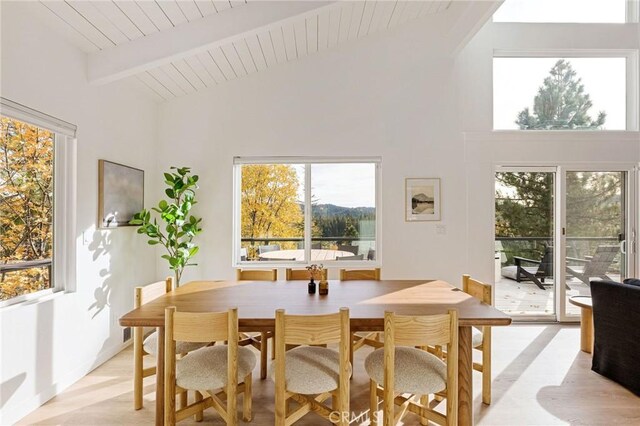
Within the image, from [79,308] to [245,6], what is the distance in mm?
2899

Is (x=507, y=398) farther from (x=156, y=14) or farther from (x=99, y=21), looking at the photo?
(x=99, y=21)

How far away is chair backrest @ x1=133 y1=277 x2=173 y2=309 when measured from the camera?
84.7 inches

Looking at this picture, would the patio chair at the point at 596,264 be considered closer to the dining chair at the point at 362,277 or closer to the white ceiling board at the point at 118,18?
the dining chair at the point at 362,277

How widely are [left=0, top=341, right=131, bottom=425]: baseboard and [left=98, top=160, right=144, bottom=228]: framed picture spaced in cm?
122

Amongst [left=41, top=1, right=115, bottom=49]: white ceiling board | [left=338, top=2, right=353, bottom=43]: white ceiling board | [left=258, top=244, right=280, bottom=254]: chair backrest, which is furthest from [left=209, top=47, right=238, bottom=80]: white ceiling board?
[left=258, top=244, right=280, bottom=254]: chair backrest

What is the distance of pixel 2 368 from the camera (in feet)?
6.69

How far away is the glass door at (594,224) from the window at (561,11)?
1.92m

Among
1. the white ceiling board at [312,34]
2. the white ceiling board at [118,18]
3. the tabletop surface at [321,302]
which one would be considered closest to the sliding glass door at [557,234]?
the tabletop surface at [321,302]

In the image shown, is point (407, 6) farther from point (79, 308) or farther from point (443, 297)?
point (79, 308)

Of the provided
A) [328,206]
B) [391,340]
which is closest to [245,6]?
[328,206]

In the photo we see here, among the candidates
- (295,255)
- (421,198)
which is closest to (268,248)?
(295,255)

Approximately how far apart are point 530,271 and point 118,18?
5.06 meters

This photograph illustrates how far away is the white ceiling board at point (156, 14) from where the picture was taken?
242 cm

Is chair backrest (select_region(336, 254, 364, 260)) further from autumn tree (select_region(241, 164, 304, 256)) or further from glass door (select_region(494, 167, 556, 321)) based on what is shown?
glass door (select_region(494, 167, 556, 321))
